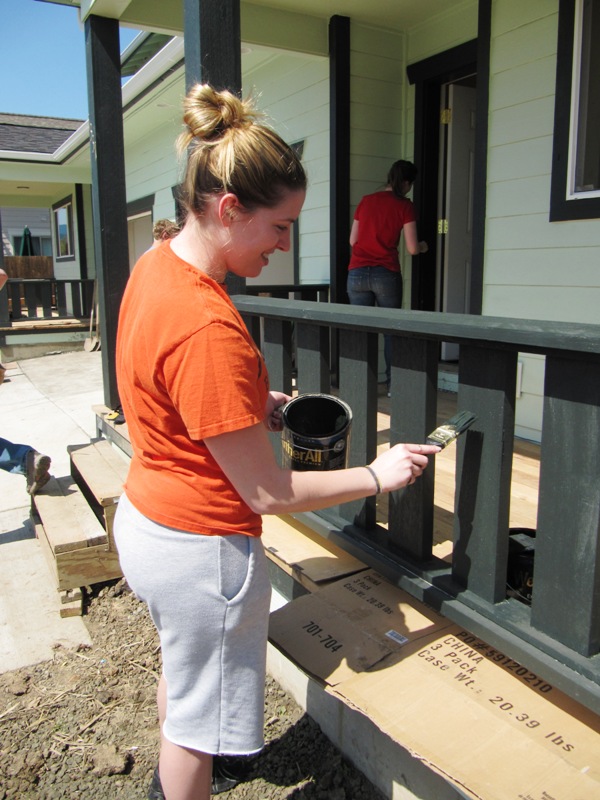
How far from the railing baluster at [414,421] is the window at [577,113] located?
2.37m

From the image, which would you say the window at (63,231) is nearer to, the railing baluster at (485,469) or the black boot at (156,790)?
the black boot at (156,790)

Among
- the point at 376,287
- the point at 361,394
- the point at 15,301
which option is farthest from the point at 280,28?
the point at 15,301

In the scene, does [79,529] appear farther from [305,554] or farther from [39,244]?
[39,244]

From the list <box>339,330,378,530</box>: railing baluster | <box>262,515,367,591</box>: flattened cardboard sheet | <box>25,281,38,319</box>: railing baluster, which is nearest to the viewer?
<box>339,330,378,530</box>: railing baluster

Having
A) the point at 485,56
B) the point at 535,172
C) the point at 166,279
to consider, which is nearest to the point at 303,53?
the point at 485,56

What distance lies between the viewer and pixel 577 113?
379 cm

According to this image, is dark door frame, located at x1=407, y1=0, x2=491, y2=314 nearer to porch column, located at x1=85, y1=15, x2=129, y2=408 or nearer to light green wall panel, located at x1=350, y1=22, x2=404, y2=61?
light green wall panel, located at x1=350, y1=22, x2=404, y2=61

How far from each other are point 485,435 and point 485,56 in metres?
3.60

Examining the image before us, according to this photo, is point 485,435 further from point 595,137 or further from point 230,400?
point 595,137

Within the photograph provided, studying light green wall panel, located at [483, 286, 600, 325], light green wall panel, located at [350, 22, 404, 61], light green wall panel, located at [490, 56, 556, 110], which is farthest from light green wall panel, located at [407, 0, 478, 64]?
light green wall panel, located at [483, 286, 600, 325]

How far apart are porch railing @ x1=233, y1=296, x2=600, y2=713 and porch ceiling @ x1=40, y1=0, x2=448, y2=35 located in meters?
3.65

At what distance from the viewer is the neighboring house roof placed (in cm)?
1334

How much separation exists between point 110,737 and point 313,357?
58.1 inches

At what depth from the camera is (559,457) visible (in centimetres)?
147
